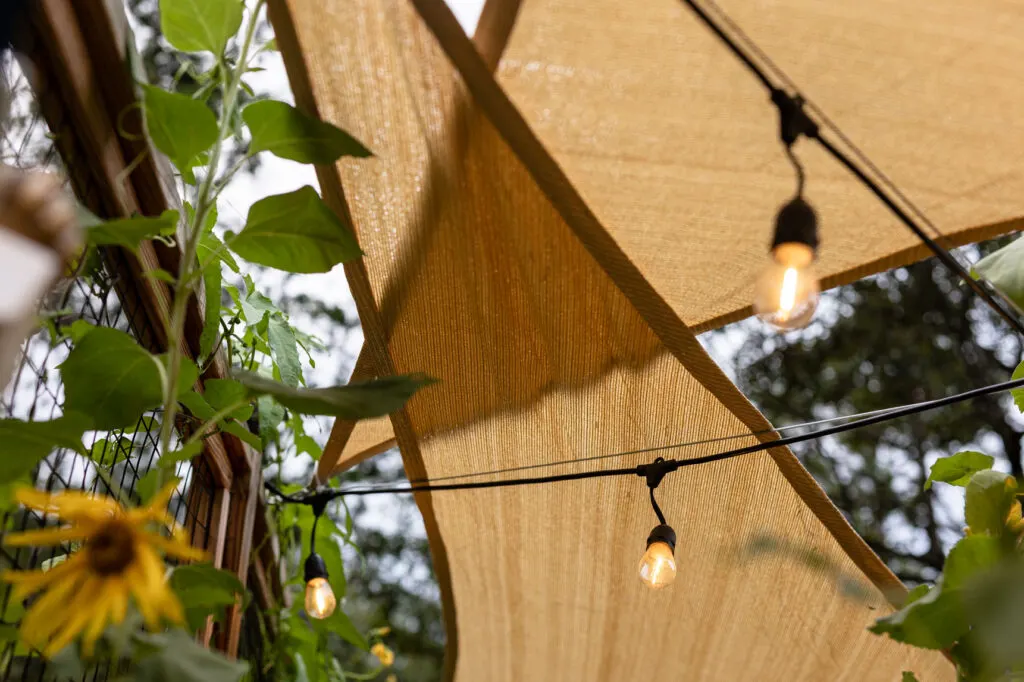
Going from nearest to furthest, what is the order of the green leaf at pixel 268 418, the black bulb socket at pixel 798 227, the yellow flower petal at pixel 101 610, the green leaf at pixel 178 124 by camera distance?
the yellow flower petal at pixel 101 610
the green leaf at pixel 178 124
the black bulb socket at pixel 798 227
the green leaf at pixel 268 418

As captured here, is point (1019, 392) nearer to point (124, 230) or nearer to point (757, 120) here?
point (757, 120)

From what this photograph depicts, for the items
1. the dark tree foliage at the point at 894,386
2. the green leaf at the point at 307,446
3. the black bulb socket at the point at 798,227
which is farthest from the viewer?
the dark tree foliage at the point at 894,386

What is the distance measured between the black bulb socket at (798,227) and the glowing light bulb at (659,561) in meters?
0.46

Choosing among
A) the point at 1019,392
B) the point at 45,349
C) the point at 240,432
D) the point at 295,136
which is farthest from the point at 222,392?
the point at 1019,392

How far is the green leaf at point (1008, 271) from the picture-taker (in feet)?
2.64

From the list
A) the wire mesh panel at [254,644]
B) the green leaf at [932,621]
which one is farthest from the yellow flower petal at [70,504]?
the wire mesh panel at [254,644]

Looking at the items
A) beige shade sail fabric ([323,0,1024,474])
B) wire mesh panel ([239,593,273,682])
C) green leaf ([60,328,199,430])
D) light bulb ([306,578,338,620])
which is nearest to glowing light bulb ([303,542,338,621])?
light bulb ([306,578,338,620])

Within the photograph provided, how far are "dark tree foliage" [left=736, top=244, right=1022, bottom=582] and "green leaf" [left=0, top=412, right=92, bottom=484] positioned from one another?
4297mm

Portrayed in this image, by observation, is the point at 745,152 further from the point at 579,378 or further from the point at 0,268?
the point at 0,268

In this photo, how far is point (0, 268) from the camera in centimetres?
36

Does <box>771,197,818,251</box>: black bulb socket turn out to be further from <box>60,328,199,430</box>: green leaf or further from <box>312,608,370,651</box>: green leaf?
<box>312,608,370,651</box>: green leaf

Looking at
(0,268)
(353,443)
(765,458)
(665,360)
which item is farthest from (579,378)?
(0,268)

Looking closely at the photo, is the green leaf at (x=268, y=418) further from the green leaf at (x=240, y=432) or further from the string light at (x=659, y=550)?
the string light at (x=659, y=550)

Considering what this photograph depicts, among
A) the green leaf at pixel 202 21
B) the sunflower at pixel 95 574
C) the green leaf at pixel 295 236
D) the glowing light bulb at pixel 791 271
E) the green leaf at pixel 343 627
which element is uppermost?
the green leaf at pixel 202 21
